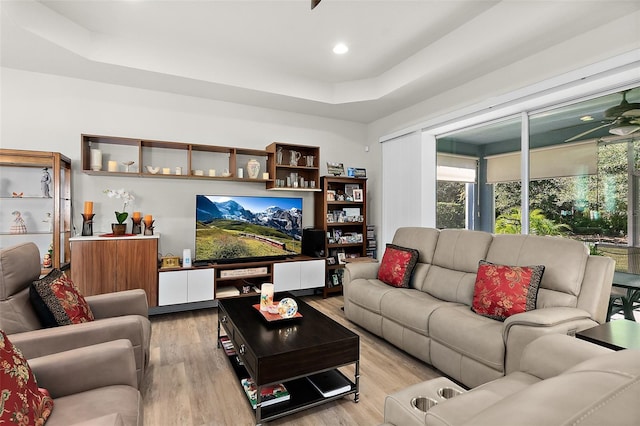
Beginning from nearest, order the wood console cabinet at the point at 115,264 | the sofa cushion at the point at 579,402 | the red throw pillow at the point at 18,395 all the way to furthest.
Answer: the sofa cushion at the point at 579,402
the red throw pillow at the point at 18,395
the wood console cabinet at the point at 115,264

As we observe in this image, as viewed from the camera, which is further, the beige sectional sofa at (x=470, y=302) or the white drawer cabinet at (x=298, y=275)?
the white drawer cabinet at (x=298, y=275)

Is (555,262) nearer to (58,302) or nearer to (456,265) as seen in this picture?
(456,265)

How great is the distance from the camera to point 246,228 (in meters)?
4.15

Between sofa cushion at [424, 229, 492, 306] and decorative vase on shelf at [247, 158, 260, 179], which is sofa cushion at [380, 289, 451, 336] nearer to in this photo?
sofa cushion at [424, 229, 492, 306]

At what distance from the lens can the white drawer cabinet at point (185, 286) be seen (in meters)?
3.55

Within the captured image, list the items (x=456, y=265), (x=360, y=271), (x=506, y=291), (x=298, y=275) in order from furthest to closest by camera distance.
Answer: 1. (x=298, y=275)
2. (x=360, y=271)
3. (x=456, y=265)
4. (x=506, y=291)

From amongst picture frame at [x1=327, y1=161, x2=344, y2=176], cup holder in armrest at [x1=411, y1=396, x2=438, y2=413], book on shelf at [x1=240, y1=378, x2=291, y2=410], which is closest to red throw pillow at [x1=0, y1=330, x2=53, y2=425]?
book on shelf at [x1=240, y1=378, x2=291, y2=410]

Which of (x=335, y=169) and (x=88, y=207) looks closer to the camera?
(x=88, y=207)

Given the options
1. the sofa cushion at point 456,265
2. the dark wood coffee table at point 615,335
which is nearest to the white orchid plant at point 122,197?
the sofa cushion at point 456,265

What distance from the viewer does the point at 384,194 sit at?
4867mm

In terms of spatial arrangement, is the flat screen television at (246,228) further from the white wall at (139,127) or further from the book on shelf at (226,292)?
the book on shelf at (226,292)

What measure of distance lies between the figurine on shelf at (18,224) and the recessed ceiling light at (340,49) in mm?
3648

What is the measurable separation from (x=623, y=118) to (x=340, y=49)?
8.34ft

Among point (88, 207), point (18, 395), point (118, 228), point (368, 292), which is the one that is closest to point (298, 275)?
point (368, 292)
